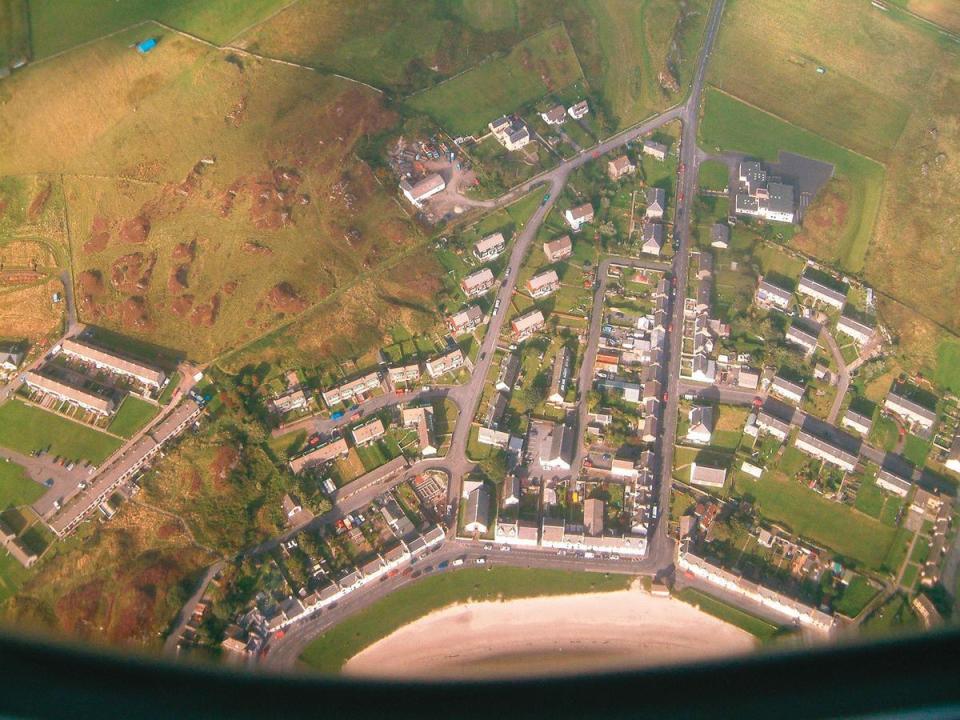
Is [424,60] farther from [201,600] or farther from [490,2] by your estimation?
[201,600]

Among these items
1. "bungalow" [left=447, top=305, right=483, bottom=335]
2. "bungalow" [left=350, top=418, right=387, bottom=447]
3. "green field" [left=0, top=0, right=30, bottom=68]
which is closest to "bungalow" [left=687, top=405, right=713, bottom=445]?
"bungalow" [left=447, top=305, right=483, bottom=335]

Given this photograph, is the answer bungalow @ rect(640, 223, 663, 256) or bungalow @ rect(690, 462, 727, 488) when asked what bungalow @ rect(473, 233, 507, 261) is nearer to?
bungalow @ rect(640, 223, 663, 256)

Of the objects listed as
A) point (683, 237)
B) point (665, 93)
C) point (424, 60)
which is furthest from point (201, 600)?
point (665, 93)

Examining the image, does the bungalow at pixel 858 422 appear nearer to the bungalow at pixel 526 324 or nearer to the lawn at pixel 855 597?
the lawn at pixel 855 597

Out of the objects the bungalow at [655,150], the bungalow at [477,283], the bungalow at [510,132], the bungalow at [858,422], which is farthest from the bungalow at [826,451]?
the bungalow at [510,132]

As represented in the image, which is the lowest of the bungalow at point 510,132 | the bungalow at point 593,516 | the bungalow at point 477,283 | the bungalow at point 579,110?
the bungalow at point 593,516

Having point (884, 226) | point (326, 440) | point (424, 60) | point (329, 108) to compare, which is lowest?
point (326, 440)

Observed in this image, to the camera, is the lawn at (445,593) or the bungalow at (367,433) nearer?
the lawn at (445,593)
